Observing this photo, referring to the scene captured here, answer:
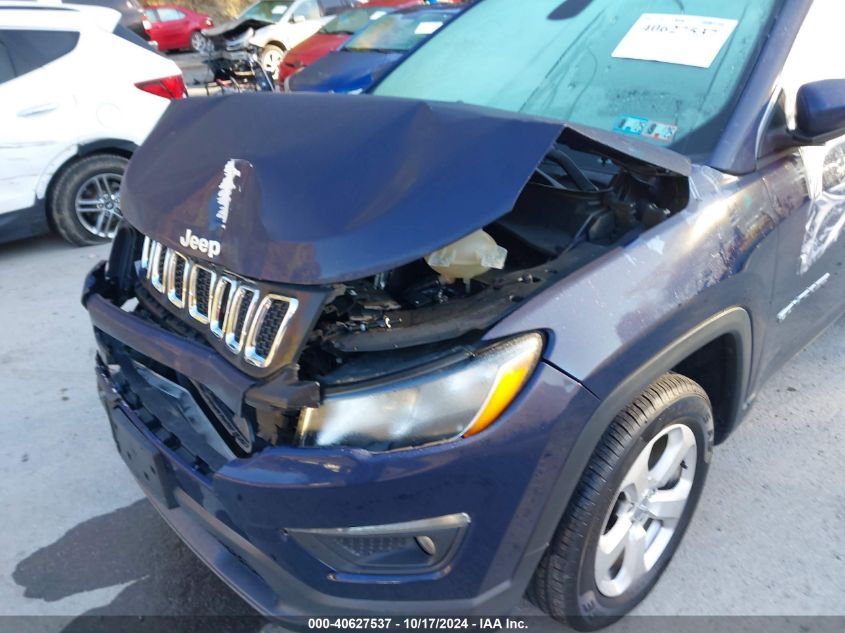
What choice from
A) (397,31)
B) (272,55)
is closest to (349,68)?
(397,31)

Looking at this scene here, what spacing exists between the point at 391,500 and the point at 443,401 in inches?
9.3

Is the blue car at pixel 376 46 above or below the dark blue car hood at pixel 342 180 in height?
below

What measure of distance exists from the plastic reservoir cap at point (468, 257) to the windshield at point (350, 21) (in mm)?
8562

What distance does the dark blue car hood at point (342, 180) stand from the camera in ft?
5.37

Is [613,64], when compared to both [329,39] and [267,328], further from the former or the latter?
[329,39]

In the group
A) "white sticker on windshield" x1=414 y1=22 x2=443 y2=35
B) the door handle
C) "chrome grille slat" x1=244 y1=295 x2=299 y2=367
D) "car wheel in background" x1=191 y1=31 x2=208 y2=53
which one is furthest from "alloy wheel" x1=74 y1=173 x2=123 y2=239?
"car wheel in background" x1=191 y1=31 x2=208 y2=53

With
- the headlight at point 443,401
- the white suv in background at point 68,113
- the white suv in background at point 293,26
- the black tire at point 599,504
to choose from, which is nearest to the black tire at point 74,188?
the white suv in background at point 68,113

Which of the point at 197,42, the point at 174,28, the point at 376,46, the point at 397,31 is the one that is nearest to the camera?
the point at 376,46

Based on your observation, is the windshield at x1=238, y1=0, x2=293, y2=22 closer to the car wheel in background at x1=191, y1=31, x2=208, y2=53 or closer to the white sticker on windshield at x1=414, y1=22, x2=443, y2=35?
the car wheel in background at x1=191, y1=31, x2=208, y2=53

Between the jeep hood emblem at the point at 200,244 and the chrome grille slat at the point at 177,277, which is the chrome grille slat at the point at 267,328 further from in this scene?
the chrome grille slat at the point at 177,277

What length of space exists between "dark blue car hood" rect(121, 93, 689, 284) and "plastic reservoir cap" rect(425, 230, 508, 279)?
20cm

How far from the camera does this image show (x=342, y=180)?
1.81m

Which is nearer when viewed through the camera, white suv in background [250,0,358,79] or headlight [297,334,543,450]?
headlight [297,334,543,450]

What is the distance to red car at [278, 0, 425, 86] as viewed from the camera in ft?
30.3
